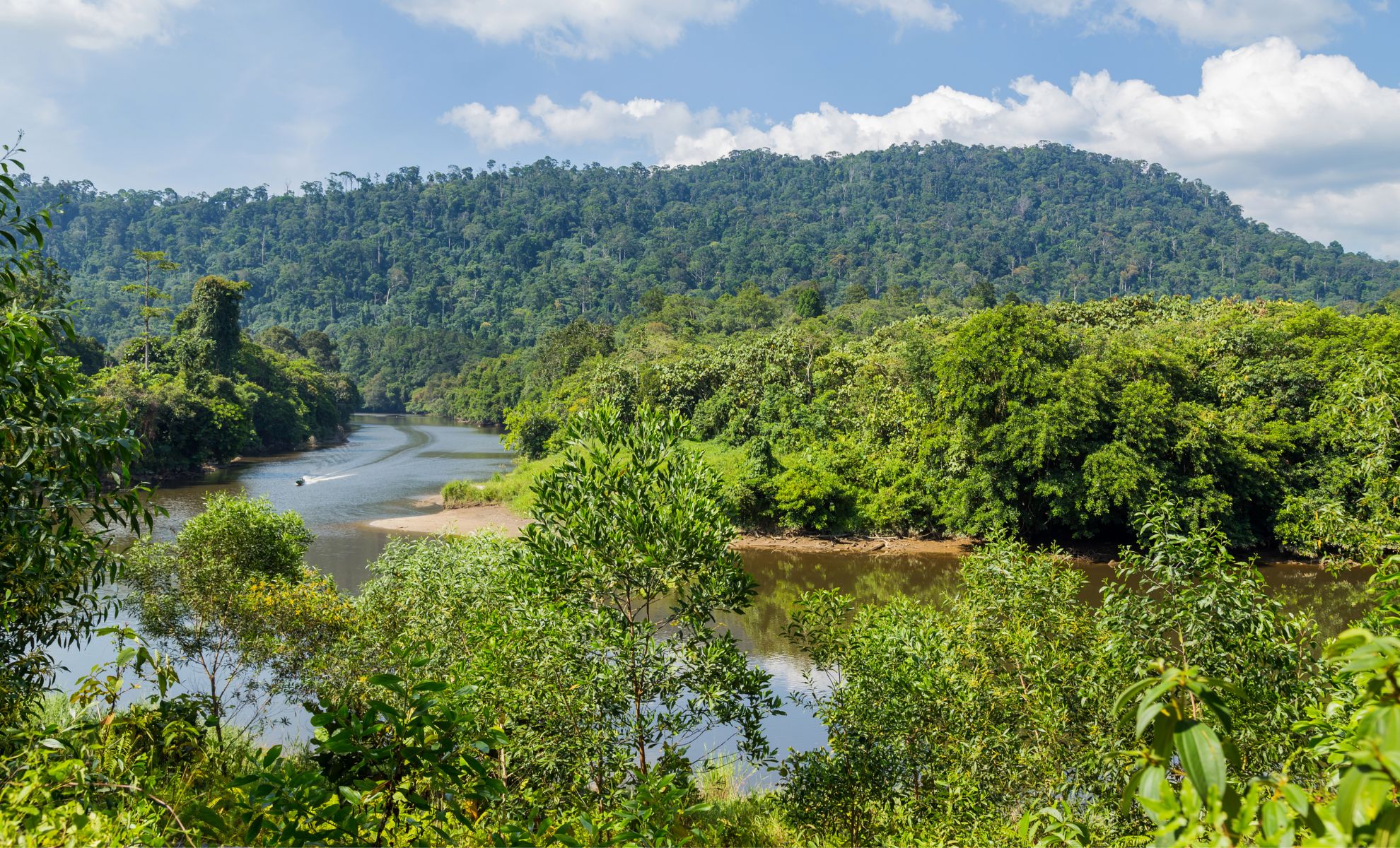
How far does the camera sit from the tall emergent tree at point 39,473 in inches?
178

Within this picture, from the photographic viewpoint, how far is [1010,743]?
6.38 metres

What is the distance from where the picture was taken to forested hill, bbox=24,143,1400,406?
114812 mm

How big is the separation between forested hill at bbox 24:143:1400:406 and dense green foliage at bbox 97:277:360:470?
38.0 metres

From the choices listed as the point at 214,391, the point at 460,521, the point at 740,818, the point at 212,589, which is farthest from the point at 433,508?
the point at 740,818

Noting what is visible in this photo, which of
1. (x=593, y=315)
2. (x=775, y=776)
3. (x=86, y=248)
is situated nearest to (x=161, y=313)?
(x=775, y=776)

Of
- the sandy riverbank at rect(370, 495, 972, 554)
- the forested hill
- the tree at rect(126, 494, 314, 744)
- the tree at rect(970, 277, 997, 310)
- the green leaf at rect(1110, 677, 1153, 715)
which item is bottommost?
the sandy riverbank at rect(370, 495, 972, 554)

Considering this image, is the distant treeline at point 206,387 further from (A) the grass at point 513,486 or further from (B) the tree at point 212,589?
(B) the tree at point 212,589

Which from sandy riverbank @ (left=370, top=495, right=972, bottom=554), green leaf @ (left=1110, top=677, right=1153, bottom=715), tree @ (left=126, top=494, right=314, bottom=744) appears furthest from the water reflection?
green leaf @ (left=1110, top=677, right=1153, bottom=715)

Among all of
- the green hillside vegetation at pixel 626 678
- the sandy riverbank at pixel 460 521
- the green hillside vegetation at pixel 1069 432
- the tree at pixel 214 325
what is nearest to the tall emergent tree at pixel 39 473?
the green hillside vegetation at pixel 626 678

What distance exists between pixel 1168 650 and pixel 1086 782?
1.09 metres

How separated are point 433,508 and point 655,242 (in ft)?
384

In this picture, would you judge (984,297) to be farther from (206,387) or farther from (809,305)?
(206,387)

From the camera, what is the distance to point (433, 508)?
34.1 meters

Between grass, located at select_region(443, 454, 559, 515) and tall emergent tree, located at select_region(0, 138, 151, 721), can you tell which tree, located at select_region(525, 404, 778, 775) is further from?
grass, located at select_region(443, 454, 559, 515)
